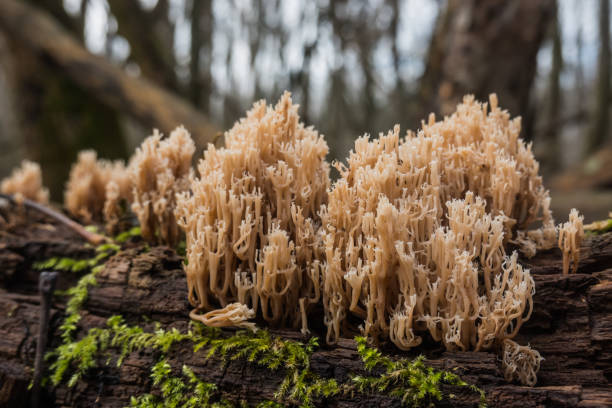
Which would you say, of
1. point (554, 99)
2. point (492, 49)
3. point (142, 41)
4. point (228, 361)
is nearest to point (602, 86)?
point (554, 99)

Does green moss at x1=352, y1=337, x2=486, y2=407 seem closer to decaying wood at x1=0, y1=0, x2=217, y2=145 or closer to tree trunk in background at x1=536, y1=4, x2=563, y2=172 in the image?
decaying wood at x1=0, y1=0, x2=217, y2=145

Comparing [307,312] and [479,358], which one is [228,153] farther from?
[479,358]

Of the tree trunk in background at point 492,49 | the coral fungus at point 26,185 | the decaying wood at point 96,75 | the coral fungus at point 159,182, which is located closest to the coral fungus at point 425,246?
the coral fungus at point 159,182

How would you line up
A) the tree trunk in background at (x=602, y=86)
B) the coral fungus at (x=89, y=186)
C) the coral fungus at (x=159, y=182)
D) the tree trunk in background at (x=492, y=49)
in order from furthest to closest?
the tree trunk in background at (x=602, y=86) → the tree trunk in background at (x=492, y=49) → the coral fungus at (x=89, y=186) → the coral fungus at (x=159, y=182)

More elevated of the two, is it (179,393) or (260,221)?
Result: (260,221)

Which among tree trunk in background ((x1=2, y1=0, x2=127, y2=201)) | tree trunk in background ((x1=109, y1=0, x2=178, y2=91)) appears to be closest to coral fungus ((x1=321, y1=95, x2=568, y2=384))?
tree trunk in background ((x1=2, y1=0, x2=127, y2=201))

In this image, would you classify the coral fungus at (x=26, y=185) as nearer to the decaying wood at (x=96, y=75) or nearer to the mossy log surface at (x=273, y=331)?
the mossy log surface at (x=273, y=331)

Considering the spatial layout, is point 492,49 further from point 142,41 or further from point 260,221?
point 142,41
